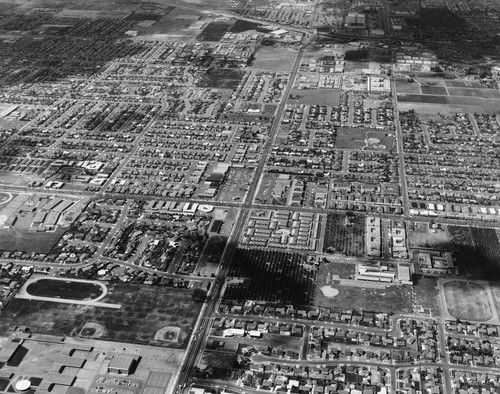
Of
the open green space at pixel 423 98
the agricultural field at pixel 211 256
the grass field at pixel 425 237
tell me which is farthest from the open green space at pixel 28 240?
the open green space at pixel 423 98

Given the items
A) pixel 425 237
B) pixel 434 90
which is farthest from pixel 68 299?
pixel 434 90

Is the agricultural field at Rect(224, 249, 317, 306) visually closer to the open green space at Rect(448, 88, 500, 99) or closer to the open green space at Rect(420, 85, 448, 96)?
the open green space at Rect(420, 85, 448, 96)

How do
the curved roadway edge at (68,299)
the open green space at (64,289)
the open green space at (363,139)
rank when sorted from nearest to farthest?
the curved roadway edge at (68,299), the open green space at (64,289), the open green space at (363,139)

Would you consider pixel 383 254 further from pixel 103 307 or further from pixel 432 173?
pixel 103 307

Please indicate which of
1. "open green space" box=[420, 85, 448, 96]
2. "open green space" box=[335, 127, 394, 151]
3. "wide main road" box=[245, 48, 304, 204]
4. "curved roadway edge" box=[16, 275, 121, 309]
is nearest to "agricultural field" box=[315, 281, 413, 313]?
"wide main road" box=[245, 48, 304, 204]

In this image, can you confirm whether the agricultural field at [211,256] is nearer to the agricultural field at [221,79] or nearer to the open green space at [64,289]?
the open green space at [64,289]
